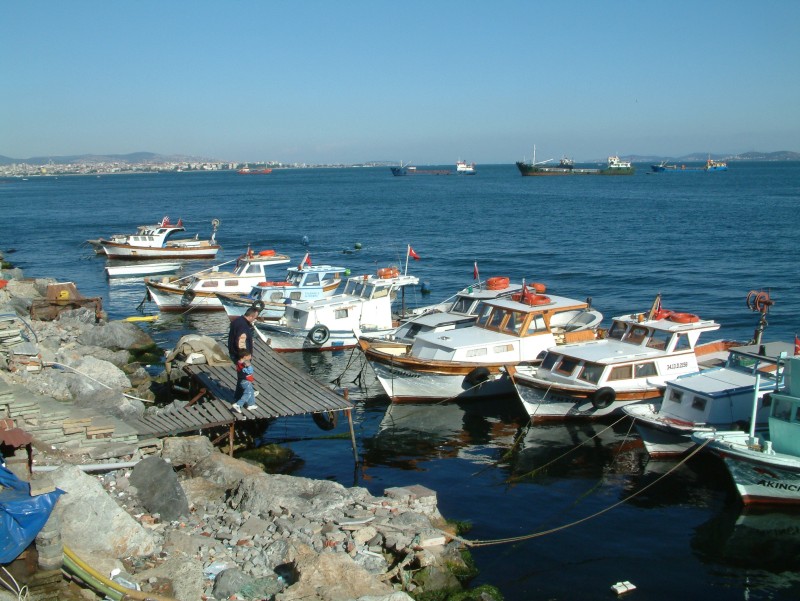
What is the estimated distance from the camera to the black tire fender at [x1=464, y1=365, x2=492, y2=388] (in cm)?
2327

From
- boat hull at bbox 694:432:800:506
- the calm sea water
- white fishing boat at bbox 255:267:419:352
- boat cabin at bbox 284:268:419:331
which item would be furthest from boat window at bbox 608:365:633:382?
boat cabin at bbox 284:268:419:331

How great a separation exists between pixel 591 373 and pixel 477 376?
11.6ft

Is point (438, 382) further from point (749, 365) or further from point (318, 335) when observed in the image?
point (749, 365)

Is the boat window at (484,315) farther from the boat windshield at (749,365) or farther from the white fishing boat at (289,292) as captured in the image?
the white fishing boat at (289,292)

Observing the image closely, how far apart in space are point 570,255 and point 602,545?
43.7 metres

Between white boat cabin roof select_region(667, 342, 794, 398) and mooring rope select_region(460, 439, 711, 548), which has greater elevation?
white boat cabin roof select_region(667, 342, 794, 398)

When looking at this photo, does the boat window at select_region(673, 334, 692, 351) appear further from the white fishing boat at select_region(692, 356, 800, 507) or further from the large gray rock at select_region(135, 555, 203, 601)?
the large gray rock at select_region(135, 555, 203, 601)

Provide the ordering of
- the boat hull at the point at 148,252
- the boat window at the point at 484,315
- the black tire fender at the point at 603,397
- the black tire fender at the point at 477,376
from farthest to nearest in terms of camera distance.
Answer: the boat hull at the point at 148,252 < the boat window at the point at 484,315 < the black tire fender at the point at 477,376 < the black tire fender at the point at 603,397

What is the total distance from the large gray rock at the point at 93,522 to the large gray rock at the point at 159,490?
126 centimetres

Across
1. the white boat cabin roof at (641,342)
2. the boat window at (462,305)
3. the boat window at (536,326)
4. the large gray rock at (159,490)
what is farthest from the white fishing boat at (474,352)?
the large gray rock at (159,490)

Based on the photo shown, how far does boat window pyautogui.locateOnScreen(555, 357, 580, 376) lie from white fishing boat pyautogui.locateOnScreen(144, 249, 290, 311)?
75.4ft

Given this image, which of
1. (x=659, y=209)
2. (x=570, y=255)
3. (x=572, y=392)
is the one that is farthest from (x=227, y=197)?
(x=572, y=392)

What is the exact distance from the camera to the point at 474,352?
23.8m

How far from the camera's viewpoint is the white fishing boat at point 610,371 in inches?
832
